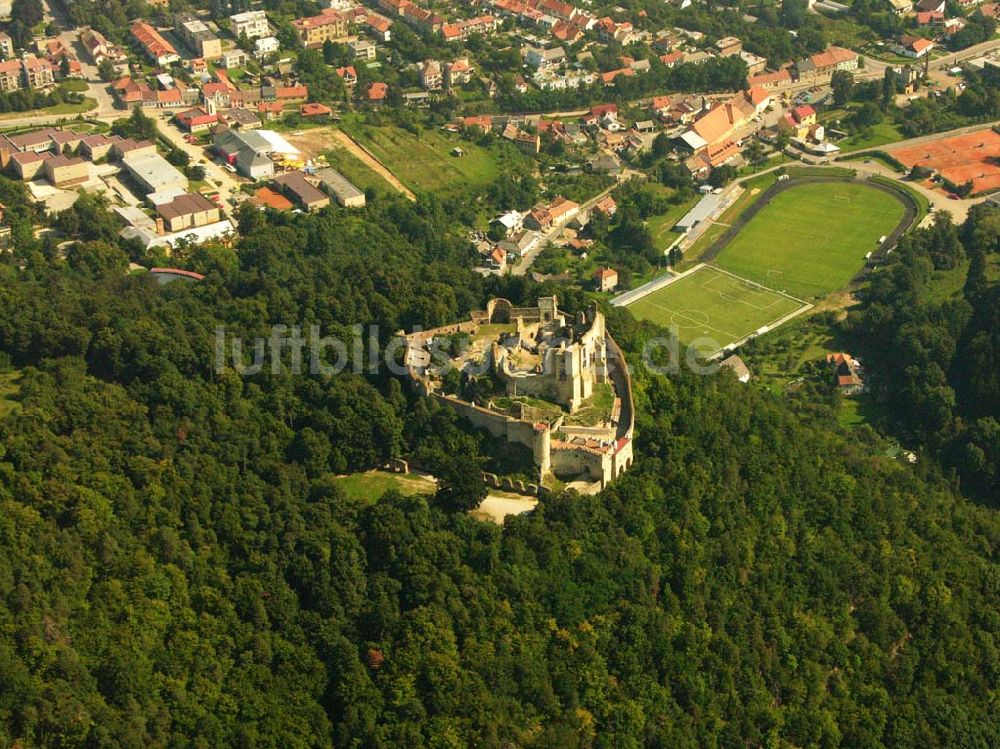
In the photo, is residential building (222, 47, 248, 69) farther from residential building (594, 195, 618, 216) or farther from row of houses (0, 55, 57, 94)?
residential building (594, 195, 618, 216)

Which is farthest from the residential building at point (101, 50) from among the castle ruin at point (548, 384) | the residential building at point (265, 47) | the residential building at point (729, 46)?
the castle ruin at point (548, 384)

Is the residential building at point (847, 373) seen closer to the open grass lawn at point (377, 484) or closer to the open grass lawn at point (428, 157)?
the open grass lawn at point (377, 484)

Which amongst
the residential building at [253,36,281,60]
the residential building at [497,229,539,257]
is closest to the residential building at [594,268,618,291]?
the residential building at [497,229,539,257]

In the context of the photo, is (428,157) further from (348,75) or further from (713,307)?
→ (713,307)

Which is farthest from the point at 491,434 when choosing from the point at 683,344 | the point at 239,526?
the point at 683,344

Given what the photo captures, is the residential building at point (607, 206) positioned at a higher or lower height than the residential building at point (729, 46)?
lower

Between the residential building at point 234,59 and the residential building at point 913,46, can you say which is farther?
the residential building at point 913,46
